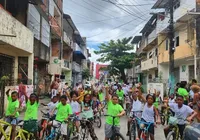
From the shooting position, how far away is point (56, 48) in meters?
30.7

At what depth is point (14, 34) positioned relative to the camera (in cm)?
1362

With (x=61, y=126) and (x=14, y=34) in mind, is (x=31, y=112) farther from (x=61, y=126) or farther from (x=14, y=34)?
(x=14, y=34)

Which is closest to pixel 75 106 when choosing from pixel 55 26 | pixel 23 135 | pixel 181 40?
pixel 23 135

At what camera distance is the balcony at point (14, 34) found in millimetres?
12005

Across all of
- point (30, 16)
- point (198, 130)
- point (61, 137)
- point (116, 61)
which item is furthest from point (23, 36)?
point (116, 61)

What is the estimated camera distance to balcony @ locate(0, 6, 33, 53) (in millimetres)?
12005

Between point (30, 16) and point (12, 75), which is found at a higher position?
point (30, 16)

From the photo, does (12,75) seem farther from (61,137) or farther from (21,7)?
(61,137)

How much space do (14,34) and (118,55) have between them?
31.6m

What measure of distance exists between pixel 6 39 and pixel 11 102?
5503mm

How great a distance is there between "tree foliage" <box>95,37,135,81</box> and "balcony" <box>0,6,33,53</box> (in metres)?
27.3

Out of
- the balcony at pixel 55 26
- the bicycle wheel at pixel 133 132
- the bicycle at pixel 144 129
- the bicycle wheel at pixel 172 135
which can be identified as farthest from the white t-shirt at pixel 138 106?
the balcony at pixel 55 26

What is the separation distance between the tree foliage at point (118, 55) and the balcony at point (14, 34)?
27.3 m

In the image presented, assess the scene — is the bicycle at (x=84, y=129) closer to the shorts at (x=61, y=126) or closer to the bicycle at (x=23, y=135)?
the shorts at (x=61, y=126)
